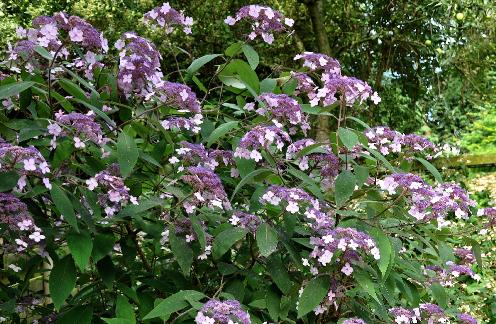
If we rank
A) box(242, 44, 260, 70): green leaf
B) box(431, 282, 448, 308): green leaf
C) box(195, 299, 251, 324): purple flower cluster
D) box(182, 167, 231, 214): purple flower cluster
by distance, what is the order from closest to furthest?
box(195, 299, 251, 324): purple flower cluster, box(182, 167, 231, 214): purple flower cluster, box(242, 44, 260, 70): green leaf, box(431, 282, 448, 308): green leaf

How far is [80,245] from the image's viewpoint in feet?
5.06

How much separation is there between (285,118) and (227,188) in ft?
1.11

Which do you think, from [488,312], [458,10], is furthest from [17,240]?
[458,10]

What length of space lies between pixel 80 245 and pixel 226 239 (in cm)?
33

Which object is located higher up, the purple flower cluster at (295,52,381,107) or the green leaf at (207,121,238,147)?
the purple flower cluster at (295,52,381,107)

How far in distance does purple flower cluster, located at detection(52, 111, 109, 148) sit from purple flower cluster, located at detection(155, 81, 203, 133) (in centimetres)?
21

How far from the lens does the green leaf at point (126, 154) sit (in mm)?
1558

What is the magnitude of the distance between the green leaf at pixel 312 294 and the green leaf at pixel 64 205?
54 centimetres

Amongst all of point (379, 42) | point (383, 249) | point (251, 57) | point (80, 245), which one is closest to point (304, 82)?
point (251, 57)

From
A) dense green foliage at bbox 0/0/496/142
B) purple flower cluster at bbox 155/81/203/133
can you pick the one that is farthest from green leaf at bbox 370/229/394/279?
dense green foliage at bbox 0/0/496/142

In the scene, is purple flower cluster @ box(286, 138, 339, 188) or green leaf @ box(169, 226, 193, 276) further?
purple flower cluster @ box(286, 138, 339, 188)

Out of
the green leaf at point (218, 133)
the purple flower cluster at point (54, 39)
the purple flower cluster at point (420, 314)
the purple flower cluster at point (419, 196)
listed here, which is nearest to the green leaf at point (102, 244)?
the green leaf at point (218, 133)

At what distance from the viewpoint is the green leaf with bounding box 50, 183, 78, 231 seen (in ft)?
4.85

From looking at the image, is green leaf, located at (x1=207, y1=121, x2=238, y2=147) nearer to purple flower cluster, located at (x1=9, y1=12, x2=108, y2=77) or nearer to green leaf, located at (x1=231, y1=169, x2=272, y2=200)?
green leaf, located at (x1=231, y1=169, x2=272, y2=200)
